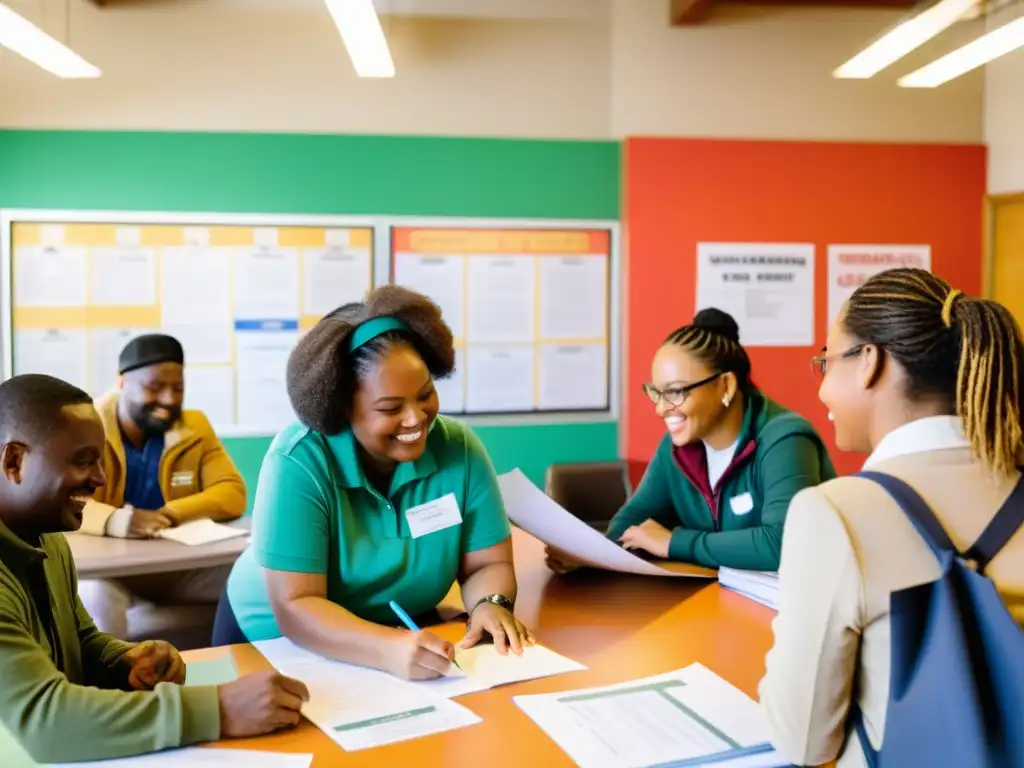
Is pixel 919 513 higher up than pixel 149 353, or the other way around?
pixel 149 353

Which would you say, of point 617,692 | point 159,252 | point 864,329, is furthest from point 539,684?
point 159,252

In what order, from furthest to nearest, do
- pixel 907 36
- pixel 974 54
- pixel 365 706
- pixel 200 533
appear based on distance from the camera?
1. pixel 974 54
2. pixel 907 36
3. pixel 200 533
4. pixel 365 706

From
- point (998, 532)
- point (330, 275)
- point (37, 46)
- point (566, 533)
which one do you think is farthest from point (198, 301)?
point (998, 532)

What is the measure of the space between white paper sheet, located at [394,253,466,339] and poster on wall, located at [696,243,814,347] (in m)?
1.23

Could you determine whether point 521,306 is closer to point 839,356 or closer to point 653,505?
point 653,505

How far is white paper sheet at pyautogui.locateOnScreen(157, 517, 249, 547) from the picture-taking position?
110 inches

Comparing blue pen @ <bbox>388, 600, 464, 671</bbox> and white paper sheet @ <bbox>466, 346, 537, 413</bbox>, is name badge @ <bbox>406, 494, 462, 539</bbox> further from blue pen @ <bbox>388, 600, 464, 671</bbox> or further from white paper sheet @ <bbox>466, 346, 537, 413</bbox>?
white paper sheet @ <bbox>466, 346, 537, 413</bbox>

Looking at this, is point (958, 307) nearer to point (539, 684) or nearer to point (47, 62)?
point (539, 684)

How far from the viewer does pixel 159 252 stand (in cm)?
436

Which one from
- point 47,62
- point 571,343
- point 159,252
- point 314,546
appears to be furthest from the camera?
point 571,343

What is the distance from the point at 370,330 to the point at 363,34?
2066mm

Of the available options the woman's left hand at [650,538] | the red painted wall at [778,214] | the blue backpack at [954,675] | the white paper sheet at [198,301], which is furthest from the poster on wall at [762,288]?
the blue backpack at [954,675]

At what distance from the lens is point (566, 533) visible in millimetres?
2127

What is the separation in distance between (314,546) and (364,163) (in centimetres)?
313
